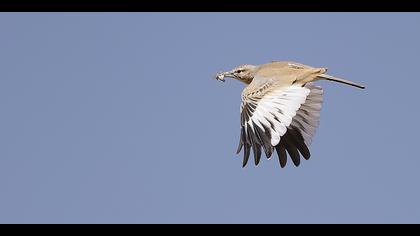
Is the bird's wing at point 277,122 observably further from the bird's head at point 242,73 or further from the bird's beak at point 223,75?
the bird's beak at point 223,75

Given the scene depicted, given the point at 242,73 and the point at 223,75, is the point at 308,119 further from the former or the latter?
the point at 223,75

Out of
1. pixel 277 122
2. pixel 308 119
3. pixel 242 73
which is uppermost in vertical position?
pixel 242 73

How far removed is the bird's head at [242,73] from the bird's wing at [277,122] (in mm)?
2849

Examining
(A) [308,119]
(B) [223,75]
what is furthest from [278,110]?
(B) [223,75]

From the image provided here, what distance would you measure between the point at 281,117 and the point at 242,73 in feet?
14.4

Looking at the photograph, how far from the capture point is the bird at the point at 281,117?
49.6 ft

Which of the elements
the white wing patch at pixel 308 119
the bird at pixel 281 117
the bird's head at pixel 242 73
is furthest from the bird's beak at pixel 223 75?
the white wing patch at pixel 308 119

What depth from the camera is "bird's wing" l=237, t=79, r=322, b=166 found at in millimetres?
15109

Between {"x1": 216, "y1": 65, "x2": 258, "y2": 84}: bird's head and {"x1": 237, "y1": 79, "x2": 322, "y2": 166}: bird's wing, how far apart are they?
9.35 ft

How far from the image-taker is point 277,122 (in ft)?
49.6

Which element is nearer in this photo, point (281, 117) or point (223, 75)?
point (281, 117)

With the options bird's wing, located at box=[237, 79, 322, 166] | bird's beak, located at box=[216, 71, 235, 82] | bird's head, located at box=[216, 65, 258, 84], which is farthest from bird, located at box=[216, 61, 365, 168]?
bird's beak, located at box=[216, 71, 235, 82]

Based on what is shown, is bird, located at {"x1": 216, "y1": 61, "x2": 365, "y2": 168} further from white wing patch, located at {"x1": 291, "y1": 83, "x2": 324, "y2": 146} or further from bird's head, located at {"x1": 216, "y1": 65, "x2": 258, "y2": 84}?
bird's head, located at {"x1": 216, "y1": 65, "x2": 258, "y2": 84}
